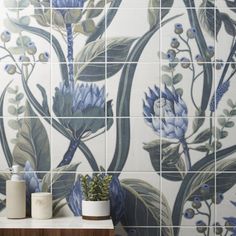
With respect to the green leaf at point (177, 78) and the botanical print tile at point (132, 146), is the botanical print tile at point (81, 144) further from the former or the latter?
the green leaf at point (177, 78)

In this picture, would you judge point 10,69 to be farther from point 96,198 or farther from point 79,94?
point 96,198

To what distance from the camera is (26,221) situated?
5.37 ft

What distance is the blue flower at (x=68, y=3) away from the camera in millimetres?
1772

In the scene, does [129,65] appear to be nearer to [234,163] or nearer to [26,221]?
[234,163]

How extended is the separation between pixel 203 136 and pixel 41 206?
0.71 metres

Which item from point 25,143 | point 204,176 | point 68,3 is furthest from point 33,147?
point 204,176

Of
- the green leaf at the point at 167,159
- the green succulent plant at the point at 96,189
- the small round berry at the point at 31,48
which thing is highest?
the small round berry at the point at 31,48

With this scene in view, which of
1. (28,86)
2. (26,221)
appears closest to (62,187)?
(26,221)

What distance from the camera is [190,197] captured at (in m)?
1.77

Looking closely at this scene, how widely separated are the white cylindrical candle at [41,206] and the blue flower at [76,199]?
102mm

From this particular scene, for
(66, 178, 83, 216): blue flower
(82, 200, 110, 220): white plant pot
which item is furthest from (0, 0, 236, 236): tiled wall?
(82, 200, 110, 220): white plant pot

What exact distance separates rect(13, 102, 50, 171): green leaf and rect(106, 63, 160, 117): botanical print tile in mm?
310

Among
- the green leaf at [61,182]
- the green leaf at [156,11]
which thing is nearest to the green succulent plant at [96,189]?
the green leaf at [61,182]

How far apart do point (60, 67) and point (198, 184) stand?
74cm
